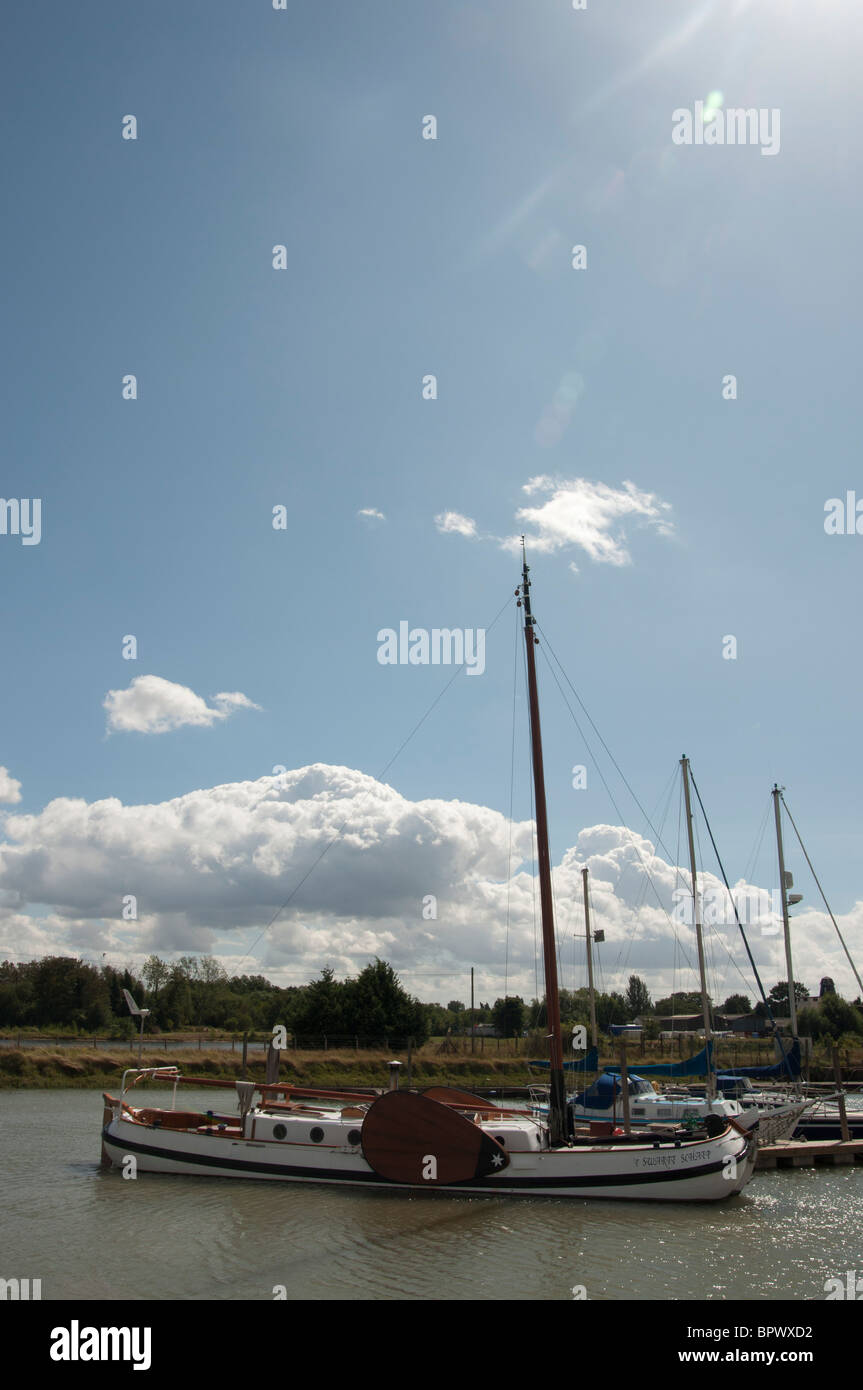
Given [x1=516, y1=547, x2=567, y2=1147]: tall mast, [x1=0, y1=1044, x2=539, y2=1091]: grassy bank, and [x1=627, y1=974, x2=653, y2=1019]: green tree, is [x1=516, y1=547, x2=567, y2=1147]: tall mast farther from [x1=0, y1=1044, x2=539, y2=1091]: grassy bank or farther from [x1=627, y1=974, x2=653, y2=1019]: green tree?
[x1=627, y1=974, x2=653, y2=1019]: green tree

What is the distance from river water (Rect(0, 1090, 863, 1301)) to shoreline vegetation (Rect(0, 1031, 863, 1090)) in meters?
24.1

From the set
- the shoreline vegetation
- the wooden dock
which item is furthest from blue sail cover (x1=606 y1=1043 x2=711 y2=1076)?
the shoreline vegetation

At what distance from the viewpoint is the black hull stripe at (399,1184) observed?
21406 mm

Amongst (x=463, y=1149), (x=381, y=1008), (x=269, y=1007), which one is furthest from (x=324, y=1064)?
(x=269, y=1007)

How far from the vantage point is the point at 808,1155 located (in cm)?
2861

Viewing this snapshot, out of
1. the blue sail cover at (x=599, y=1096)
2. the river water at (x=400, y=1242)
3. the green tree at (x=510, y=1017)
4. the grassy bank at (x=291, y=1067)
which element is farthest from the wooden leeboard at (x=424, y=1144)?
the green tree at (x=510, y=1017)

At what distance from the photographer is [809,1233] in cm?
1956

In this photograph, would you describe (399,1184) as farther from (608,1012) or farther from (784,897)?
(608,1012)

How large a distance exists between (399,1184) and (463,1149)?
202 cm

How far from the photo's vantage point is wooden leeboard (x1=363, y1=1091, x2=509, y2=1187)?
21844 mm

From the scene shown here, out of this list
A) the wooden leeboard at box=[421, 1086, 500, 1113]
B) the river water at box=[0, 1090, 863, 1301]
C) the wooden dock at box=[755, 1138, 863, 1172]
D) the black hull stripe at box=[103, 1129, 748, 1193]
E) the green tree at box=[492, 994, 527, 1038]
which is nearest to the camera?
the river water at box=[0, 1090, 863, 1301]
